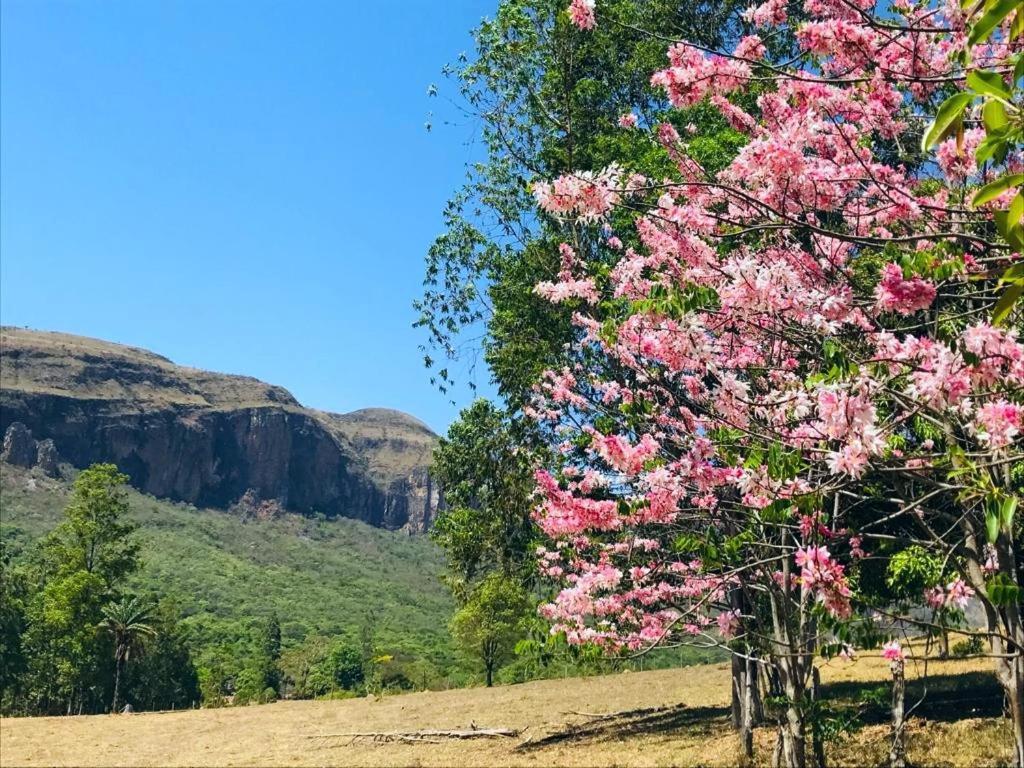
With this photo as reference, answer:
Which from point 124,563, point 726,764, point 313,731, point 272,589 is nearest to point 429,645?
point 272,589

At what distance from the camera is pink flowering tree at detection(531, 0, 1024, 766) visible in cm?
379

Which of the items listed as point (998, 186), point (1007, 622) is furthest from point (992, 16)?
point (1007, 622)

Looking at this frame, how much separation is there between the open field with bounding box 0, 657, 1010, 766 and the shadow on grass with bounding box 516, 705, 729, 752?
0.06m

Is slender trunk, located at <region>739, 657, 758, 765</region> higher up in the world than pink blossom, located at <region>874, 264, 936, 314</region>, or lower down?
lower down

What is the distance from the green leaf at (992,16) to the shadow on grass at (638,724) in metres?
17.3

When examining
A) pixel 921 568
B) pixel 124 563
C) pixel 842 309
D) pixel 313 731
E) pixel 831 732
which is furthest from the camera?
pixel 124 563

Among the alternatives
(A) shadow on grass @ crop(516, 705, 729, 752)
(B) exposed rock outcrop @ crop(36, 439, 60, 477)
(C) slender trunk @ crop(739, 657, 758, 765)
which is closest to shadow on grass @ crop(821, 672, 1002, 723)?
(C) slender trunk @ crop(739, 657, 758, 765)

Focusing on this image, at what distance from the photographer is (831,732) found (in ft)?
23.6

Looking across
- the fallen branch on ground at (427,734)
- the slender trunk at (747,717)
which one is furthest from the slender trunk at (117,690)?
the slender trunk at (747,717)

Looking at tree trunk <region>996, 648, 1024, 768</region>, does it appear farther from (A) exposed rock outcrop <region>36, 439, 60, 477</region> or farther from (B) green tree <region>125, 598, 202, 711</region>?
(A) exposed rock outcrop <region>36, 439, 60, 477</region>

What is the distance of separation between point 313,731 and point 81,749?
646 centimetres

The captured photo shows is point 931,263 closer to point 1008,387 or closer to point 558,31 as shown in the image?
point 1008,387

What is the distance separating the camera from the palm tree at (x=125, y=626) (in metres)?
45.9

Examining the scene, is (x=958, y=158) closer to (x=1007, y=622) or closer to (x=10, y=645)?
(x=1007, y=622)
